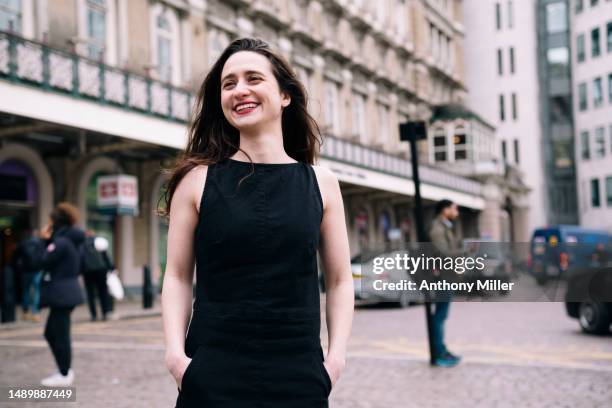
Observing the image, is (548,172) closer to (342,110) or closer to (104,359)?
(342,110)

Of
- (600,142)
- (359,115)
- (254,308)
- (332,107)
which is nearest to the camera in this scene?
(254,308)

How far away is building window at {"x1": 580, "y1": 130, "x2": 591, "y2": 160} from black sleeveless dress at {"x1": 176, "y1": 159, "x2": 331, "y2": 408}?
199ft

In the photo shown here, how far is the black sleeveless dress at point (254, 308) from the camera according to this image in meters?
2.25

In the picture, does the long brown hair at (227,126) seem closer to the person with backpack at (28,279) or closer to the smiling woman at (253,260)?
the smiling woman at (253,260)

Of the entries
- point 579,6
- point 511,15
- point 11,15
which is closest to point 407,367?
point 11,15

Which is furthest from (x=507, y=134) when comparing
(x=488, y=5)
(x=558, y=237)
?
(x=558, y=237)

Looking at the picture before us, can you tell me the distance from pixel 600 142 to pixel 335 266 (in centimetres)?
6006

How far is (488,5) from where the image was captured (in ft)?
197

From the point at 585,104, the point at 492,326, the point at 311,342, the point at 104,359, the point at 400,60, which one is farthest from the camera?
the point at 585,104

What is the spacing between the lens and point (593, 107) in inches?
2313

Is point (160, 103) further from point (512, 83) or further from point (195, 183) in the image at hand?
point (512, 83)

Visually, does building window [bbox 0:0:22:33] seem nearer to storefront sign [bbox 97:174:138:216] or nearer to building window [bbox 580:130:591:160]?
storefront sign [bbox 97:174:138:216]

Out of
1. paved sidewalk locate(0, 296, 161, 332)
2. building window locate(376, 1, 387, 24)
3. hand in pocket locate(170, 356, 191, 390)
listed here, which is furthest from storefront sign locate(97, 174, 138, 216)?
building window locate(376, 1, 387, 24)

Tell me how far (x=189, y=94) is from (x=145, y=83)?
217 centimetres
